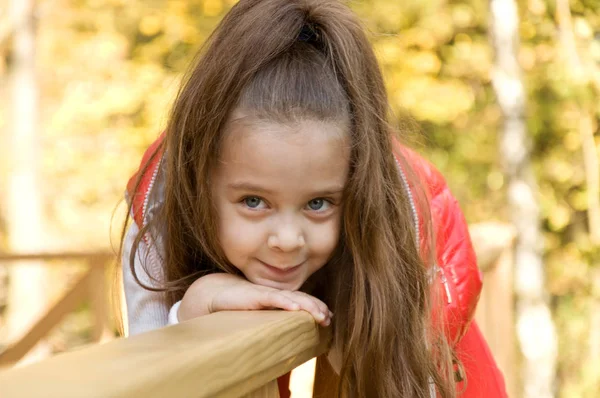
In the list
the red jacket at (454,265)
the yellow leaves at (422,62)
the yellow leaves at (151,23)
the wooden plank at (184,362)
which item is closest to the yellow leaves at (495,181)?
the yellow leaves at (422,62)

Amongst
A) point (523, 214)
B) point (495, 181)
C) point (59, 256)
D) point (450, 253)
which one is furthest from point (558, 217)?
point (450, 253)

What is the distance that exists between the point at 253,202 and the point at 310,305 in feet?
0.83

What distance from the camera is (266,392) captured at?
1.03m

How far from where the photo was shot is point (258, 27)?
1.52 metres

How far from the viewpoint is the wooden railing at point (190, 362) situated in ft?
2.00

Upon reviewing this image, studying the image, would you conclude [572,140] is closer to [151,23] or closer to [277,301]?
[151,23]

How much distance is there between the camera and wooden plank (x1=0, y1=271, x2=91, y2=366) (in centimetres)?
562

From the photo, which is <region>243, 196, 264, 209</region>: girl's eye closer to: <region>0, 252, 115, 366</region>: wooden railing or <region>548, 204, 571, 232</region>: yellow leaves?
<region>0, 252, 115, 366</region>: wooden railing

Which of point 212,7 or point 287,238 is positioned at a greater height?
point 212,7

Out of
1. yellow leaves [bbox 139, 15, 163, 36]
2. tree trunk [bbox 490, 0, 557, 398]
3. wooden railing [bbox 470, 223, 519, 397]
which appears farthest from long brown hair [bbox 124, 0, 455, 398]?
yellow leaves [bbox 139, 15, 163, 36]

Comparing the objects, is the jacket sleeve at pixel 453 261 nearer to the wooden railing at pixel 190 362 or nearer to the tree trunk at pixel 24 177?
the wooden railing at pixel 190 362

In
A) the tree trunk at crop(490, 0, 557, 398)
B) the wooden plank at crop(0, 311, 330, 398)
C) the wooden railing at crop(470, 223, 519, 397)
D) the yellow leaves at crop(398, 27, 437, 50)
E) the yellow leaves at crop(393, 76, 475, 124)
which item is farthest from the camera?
the yellow leaves at crop(398, 27, 437, 50)

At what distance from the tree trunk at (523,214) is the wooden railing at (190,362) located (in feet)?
13.8

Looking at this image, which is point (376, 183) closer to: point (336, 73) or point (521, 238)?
point (336, 73)
